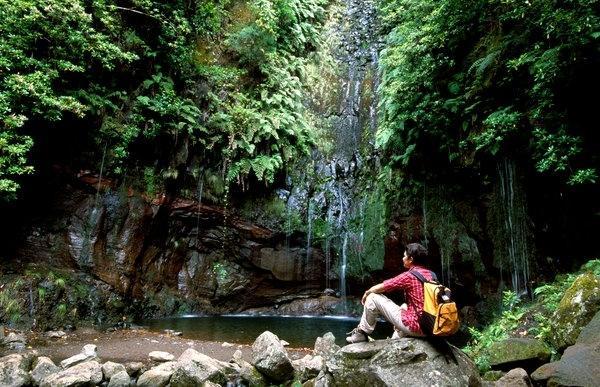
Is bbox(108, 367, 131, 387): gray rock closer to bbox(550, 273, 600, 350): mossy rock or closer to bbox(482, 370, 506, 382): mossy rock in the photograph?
bbox(482, 370, 506, 382): mossy rock

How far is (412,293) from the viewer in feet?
14.2

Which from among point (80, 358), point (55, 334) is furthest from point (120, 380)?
point (55, 334)

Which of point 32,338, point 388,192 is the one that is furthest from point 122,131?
point 388,192

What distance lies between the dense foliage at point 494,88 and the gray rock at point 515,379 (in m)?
3.52

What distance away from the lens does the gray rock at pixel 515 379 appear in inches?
176

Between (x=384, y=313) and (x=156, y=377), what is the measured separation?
11.8ft

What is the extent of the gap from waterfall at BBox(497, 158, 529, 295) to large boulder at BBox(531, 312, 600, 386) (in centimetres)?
500

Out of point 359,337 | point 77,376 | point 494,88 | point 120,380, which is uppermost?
point 494,88

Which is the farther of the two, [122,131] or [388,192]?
[388,192]

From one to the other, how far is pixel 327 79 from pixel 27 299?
41.2 ft

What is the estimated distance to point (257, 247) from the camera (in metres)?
13.4

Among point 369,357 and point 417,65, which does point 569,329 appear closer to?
point 369,357

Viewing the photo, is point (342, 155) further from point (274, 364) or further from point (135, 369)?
point (135, 369)

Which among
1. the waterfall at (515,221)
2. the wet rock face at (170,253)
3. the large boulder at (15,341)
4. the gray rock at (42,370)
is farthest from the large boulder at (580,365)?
the wet rock face at (170,253)
